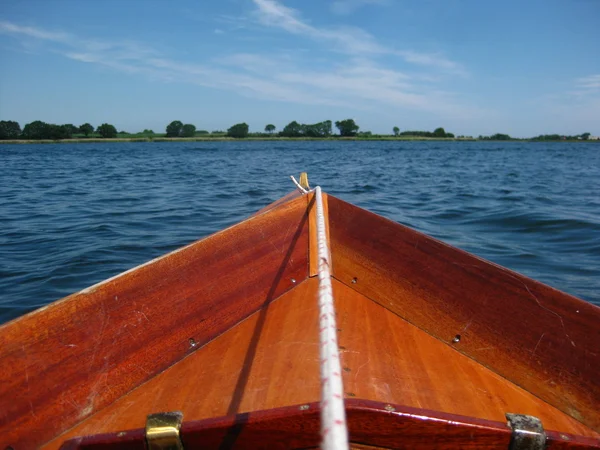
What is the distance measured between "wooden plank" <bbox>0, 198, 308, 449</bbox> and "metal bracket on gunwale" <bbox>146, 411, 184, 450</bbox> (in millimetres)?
623

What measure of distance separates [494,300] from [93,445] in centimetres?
222

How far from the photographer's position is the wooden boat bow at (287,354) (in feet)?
5.38

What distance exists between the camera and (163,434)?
1581 mm

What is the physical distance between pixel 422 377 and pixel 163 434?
136 cm

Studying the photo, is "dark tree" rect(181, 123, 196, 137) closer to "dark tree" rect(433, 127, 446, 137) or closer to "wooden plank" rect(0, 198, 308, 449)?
"dark tree" rect(433, 127, 446, 137)

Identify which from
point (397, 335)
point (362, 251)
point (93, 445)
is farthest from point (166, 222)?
point (93, 445)

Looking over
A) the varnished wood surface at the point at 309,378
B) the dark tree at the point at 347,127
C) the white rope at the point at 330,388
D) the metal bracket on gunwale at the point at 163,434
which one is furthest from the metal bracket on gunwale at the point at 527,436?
the dark tree at the point at 347,127

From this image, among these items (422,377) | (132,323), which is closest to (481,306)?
(422,377)

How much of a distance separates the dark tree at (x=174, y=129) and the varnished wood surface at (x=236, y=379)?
11244 centimetres

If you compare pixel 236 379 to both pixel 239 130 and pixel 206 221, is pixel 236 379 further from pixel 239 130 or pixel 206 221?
pixel 239 130

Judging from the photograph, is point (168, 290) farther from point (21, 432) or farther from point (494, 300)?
point (494, 300)

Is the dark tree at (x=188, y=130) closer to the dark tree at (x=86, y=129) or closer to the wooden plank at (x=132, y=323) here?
the dark tree at (x=86, y=129)

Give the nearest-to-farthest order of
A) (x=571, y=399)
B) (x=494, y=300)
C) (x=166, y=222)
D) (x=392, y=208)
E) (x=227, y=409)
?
1. (x=227, y=409)
2. (x=571, y=399)
3. (x=494, y=300)
4. (x=166, y=222)
5. (x=392, y=208)

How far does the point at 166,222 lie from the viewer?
8.36 m
